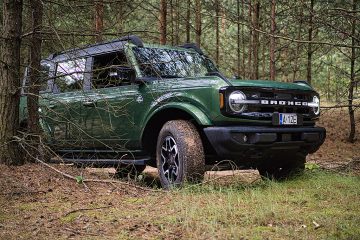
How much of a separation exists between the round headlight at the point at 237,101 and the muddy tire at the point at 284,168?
1.23 m

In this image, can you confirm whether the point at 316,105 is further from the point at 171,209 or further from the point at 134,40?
the point at 171,209

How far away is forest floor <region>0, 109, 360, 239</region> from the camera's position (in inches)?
124

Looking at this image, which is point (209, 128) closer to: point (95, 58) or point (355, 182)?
→ point (355, 182)

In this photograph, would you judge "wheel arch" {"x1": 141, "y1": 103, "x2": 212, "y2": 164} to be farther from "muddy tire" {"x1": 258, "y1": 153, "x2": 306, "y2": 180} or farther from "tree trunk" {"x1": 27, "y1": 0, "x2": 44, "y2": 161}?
"tree trunk" {"x1": 27, "y1": 0, "x2": 44, "y2": 161}

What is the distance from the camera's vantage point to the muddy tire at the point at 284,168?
5.89 meters

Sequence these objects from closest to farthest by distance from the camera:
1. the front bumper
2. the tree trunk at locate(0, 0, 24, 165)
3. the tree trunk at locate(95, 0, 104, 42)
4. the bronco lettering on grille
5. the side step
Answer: the front bumper → the bronco lettering on grille → the tree trunk at locate(0, 0, 24, 165) → the tree trunk at locate(95, 0, 104, 42) → the side step

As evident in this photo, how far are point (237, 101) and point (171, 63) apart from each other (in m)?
1.65

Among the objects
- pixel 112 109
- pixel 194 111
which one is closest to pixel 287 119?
pixel 194 111

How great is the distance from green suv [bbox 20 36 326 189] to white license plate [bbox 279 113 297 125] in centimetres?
1

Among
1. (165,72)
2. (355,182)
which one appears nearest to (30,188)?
(165,72)

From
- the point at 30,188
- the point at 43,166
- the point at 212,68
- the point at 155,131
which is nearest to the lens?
the point at 30,188

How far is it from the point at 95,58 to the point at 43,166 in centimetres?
198

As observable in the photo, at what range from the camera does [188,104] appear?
16.8 ft

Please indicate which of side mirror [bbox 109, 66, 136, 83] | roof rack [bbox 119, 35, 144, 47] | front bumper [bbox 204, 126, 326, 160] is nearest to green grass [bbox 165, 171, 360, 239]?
front bumper [bbox 204, 126, 326, 160]
